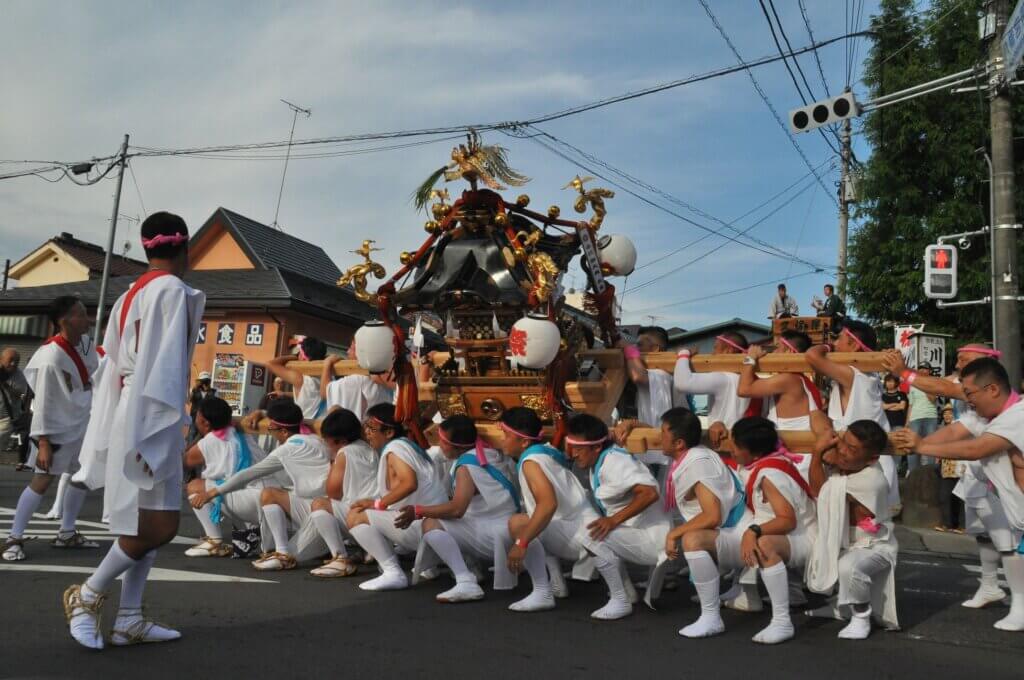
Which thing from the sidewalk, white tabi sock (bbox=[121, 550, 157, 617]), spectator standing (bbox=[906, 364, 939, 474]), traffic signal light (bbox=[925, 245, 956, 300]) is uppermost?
traffic signal light (bbox=[925, 245, 956, 300])

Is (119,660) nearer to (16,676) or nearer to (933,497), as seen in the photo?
(16,676)

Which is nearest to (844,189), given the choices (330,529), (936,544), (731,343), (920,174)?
(920,174)

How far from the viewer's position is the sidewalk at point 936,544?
29.6 ft

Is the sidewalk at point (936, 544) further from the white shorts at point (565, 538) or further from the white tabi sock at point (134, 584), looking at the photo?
the white tabi sock at point (134, 584)

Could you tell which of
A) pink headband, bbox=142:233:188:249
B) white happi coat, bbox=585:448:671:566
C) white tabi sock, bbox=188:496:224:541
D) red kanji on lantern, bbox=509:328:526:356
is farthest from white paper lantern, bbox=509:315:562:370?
white tabi sock, bbox=188:496:224:541

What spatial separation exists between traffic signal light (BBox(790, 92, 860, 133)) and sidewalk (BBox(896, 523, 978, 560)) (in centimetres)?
524

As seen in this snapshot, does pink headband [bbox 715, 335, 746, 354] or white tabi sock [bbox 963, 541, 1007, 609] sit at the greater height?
pink headband [bbox 715, 335, 746, 354]

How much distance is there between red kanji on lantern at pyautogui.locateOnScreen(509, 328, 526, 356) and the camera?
5.98 meters

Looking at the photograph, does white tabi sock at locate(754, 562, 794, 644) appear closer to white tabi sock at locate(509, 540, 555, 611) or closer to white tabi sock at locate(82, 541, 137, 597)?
white tabi sock at locate(509, 540, 555, 611)

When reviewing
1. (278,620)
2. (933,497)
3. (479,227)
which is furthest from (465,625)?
(933,497)

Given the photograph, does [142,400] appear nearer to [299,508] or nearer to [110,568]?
[110,568]

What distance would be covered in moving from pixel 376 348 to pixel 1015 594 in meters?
4.86

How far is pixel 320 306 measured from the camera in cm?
2081

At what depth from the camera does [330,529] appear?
251 inches
